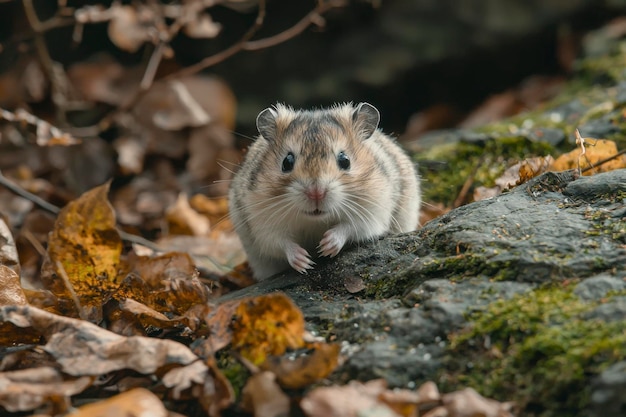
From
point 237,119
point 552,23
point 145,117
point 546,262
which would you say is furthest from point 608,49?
point 546,262

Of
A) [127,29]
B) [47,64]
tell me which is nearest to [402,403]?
[127,29]

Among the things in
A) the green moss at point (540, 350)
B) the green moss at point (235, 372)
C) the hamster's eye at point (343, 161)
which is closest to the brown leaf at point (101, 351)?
the green moss at point (235, 372)

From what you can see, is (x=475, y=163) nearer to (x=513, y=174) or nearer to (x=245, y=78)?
(x=513, y=174)

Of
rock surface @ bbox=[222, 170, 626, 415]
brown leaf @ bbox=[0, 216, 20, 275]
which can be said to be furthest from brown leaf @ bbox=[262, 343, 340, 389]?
brown leaf @ bbox=[0, 216, 20, 275]

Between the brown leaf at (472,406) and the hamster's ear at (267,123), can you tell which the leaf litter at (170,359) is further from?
the hamster's ear at (267,123)

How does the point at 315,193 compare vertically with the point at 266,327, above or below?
above

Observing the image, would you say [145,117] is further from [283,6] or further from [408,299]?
[408,299]

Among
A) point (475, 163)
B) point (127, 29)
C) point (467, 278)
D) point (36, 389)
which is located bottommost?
point (36, 389)
